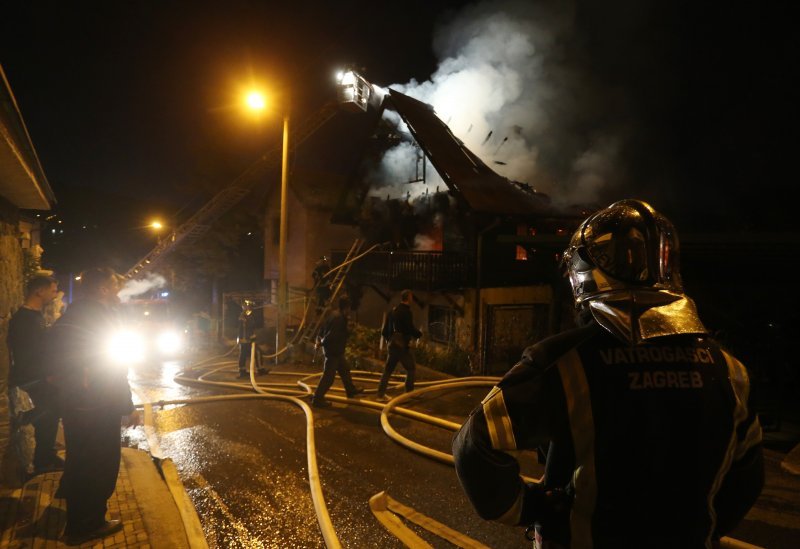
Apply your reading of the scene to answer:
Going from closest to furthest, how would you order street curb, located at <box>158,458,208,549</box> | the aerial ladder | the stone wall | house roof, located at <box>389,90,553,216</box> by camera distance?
street curb, located at <box>158,458,208,549</box>
the stone wall
house roof, located at <box>389,90,553,216</box>
the aerial ladder

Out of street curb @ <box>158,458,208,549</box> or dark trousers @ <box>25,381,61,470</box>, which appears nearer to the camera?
street curb @ <box>158,458,208,549</box>

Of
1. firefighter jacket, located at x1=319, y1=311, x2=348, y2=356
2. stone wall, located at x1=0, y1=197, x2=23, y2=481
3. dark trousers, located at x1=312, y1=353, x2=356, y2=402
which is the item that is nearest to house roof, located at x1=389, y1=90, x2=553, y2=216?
firefighter jacket, located at x1=319, y1=311, x2=348, y2=356

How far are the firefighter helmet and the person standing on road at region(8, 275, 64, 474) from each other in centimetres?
454

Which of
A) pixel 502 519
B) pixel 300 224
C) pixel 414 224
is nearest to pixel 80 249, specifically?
pixel 300 224

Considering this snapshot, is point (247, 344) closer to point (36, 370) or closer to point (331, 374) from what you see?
point (331, 374)

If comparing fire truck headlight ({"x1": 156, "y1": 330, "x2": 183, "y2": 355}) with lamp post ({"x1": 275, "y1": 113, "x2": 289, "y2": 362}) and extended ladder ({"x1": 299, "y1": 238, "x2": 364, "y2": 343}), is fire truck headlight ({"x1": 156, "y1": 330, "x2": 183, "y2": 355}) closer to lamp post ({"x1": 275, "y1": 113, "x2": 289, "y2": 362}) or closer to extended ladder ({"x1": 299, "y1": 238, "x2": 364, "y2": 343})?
extended ladder ({"x1": 299, "y1": 238, "x2": 364, "y2": 343})

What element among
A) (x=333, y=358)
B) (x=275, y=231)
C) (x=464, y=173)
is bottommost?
(x=333, y=358)

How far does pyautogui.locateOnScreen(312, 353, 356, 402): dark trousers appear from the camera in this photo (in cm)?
727

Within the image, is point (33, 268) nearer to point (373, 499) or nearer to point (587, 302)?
point (373, 499)

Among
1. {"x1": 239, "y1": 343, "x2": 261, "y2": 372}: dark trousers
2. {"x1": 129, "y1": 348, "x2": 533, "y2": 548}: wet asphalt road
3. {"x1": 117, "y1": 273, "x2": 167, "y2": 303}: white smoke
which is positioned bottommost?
{"x1": 129, "y1": 348, "x2": 533, "y2": 548}: wet asphalt road

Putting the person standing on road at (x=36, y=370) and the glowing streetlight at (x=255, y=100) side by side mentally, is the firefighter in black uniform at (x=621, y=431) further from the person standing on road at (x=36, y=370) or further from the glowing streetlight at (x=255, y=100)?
the glowing streetlight at (x=255, y=100)

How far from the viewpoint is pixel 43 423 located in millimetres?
4426

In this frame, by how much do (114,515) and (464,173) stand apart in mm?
13321

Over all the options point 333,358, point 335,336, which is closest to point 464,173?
point 335,336
